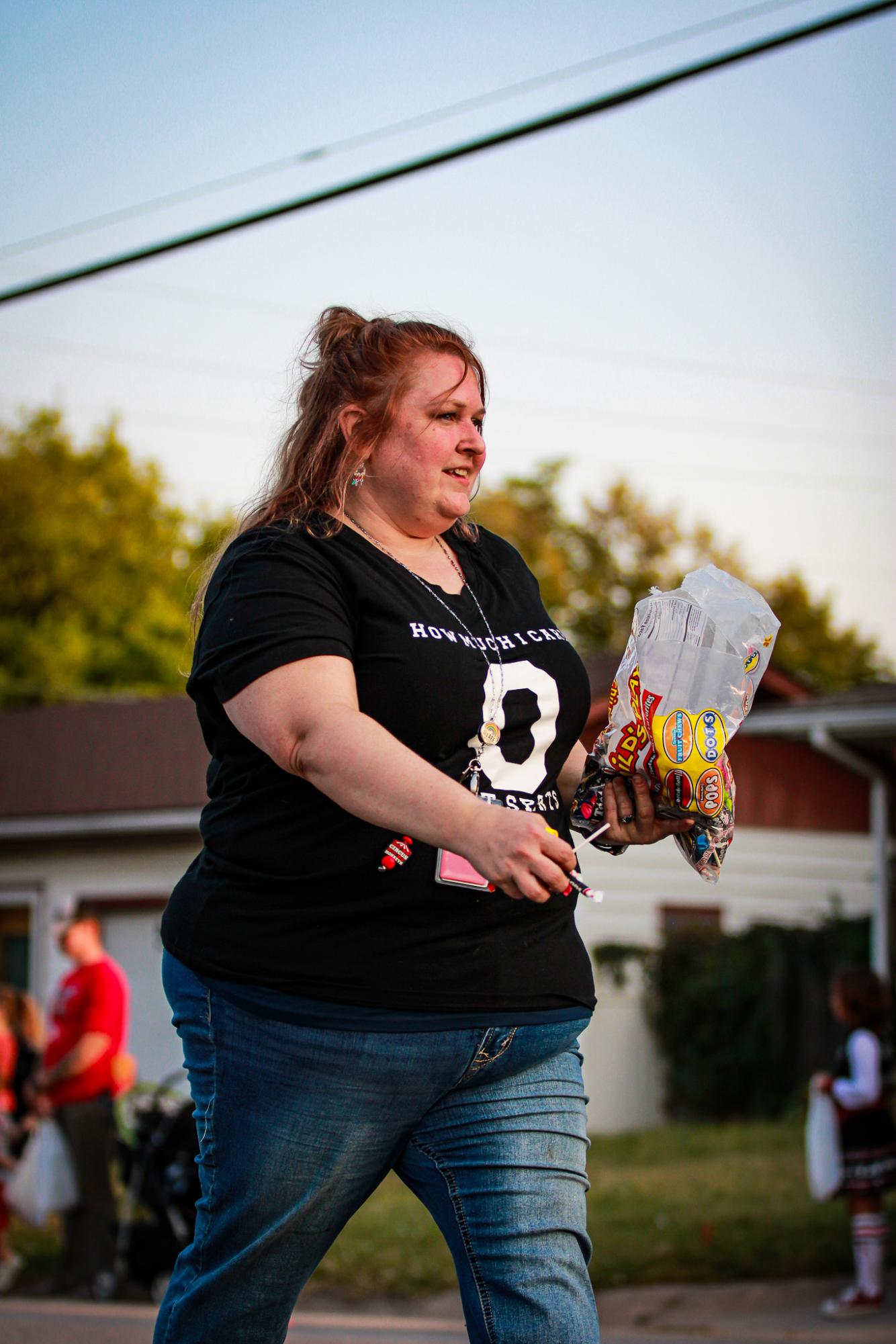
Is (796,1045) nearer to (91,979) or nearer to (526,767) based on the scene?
(91,979)

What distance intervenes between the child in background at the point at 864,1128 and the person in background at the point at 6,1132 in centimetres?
437

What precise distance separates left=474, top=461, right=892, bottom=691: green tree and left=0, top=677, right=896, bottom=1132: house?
1884 centimetres

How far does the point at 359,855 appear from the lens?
2.19 meters

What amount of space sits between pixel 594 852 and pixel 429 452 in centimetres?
1144

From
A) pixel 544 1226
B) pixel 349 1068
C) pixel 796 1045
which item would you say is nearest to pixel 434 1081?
pixel 349 1068

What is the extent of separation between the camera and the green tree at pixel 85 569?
3183cm

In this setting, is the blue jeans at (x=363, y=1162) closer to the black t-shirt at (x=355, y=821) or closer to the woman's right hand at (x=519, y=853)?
the black t-shirt at (x=355, y=821)

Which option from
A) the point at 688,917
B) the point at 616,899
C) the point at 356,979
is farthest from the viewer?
the point at 688,917

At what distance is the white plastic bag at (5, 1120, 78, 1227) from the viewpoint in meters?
7.71

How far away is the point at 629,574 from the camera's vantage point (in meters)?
36.2

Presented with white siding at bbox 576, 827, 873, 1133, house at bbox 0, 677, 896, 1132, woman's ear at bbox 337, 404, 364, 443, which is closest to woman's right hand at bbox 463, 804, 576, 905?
woman's ear at bbox 337, 404, 364, 443

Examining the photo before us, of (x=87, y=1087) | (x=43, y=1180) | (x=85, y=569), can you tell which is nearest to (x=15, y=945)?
(x=43, y=1180)

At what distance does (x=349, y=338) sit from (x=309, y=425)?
0.16 m

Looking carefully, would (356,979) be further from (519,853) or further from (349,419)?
(349,419)
